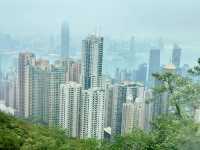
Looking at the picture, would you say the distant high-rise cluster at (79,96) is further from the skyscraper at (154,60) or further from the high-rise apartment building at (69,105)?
the skyscraper at (154,60)

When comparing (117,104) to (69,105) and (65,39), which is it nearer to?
(69,105)

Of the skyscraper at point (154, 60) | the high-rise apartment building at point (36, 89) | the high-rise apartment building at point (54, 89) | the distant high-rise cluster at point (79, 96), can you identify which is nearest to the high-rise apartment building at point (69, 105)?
the distant high-rise cluster at point (79, 96)

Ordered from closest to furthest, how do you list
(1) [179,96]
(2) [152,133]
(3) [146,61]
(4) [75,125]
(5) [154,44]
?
(1) [179,96] < (2) [152,133] < (4) [75,125] < (3) [146,61] < (5) [154,44]

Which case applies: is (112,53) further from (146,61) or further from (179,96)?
(179,96)

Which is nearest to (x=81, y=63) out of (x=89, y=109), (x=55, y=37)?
(x=89, y=109)

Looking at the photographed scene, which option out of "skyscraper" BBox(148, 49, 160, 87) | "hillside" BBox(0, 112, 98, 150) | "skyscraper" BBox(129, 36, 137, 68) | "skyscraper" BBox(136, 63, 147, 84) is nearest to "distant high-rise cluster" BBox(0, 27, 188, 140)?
"hillside" BBox(0, 112, 98, 150)

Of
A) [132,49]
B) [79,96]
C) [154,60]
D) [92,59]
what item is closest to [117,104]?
[79,96]

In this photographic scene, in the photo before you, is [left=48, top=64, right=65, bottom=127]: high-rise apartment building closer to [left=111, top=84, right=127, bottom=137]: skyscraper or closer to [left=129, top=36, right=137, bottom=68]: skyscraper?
[left=111, top=84, right=127, bottom=137]: skyscraper
